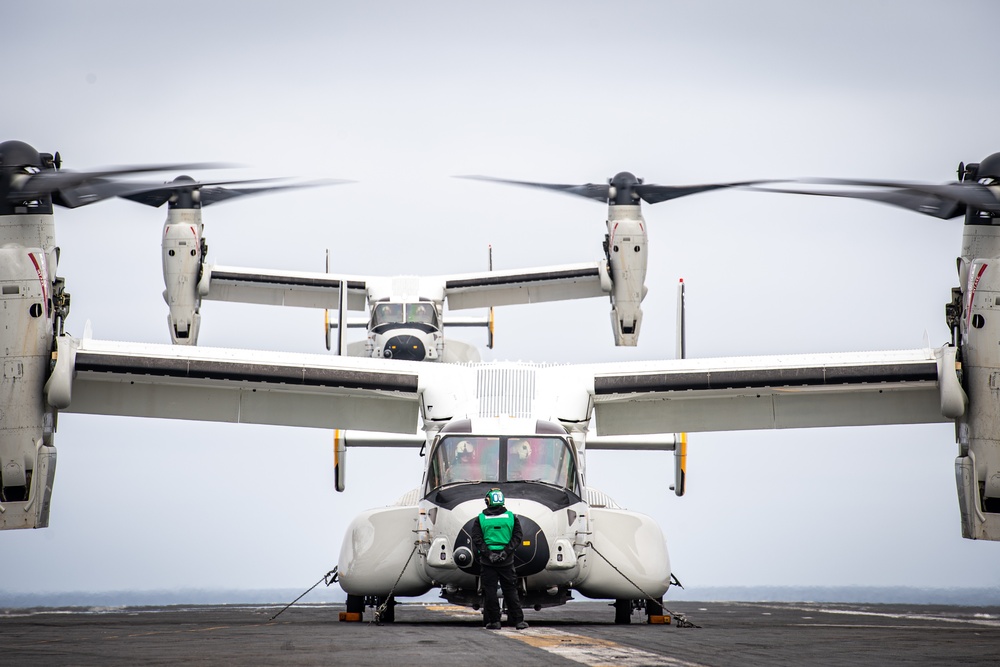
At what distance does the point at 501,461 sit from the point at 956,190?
8.26 meters

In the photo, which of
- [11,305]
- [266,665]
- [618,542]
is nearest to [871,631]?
[618,542]

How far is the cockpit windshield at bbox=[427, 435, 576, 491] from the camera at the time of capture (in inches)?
682

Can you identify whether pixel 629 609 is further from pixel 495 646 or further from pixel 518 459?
pixel 495 646

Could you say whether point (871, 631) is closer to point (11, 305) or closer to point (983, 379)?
point (983, 379)

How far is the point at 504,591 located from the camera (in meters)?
16.2

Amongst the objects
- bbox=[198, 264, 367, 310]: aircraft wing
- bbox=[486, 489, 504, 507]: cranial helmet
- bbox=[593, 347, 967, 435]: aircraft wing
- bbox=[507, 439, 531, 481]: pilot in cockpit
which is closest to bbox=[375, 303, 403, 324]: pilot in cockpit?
bbox=[198, 264, 367, 310]: aircraft wing

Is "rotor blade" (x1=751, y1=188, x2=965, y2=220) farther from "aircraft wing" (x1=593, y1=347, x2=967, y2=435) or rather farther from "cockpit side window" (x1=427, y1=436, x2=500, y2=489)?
"cockpit side window" (x1=427, y1=436, x2=500, y2=489)

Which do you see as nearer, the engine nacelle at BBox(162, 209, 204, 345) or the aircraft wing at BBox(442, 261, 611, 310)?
the engine nacelle at BBox(162, 209, 204, 345)

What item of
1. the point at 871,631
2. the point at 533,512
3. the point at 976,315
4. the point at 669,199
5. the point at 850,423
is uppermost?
the point at 669,199

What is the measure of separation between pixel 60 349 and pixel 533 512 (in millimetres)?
8328

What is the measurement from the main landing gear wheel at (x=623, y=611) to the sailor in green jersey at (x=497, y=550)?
3.48 meters

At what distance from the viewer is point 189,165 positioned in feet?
65.7

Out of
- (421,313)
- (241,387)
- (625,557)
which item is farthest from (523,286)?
(625,557)

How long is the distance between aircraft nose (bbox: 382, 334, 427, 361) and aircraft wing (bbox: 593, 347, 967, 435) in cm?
1243
